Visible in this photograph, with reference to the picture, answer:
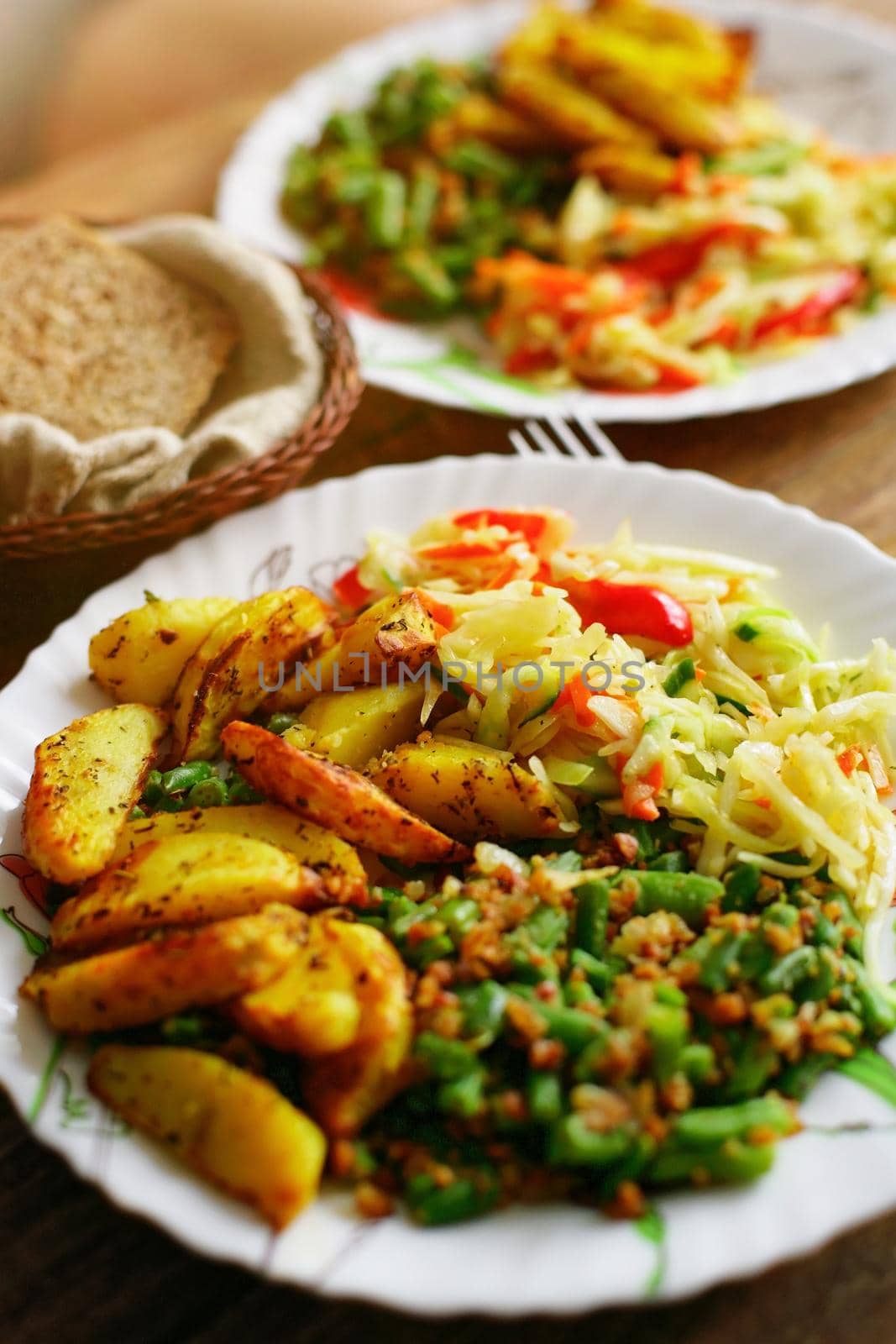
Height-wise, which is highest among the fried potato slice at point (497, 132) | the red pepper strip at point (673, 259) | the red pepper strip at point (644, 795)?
the fried potato slice at point (497, 132)

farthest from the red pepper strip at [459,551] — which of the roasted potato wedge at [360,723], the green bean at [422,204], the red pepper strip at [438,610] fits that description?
the green bean at [422,204]

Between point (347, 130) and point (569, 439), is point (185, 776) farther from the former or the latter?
point (347, 130)

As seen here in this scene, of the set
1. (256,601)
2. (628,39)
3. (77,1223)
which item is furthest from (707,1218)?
(628,39)

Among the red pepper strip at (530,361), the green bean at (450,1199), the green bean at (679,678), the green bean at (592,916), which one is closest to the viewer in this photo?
the green bean at (450,1199)

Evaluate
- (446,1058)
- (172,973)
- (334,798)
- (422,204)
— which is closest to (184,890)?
(172,973)

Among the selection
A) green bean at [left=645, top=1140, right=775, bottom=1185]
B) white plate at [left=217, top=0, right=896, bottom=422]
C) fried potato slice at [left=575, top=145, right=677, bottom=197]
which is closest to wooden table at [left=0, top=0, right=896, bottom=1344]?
green bean at [left=645, top=1140, right=775, bottom=1185]

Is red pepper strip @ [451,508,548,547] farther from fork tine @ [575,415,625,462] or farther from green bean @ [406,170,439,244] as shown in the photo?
green bean @ [406,170,439,244]

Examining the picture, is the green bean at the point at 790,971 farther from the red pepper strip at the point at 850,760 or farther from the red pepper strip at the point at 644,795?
the red pepper strip at the point at 850,760
